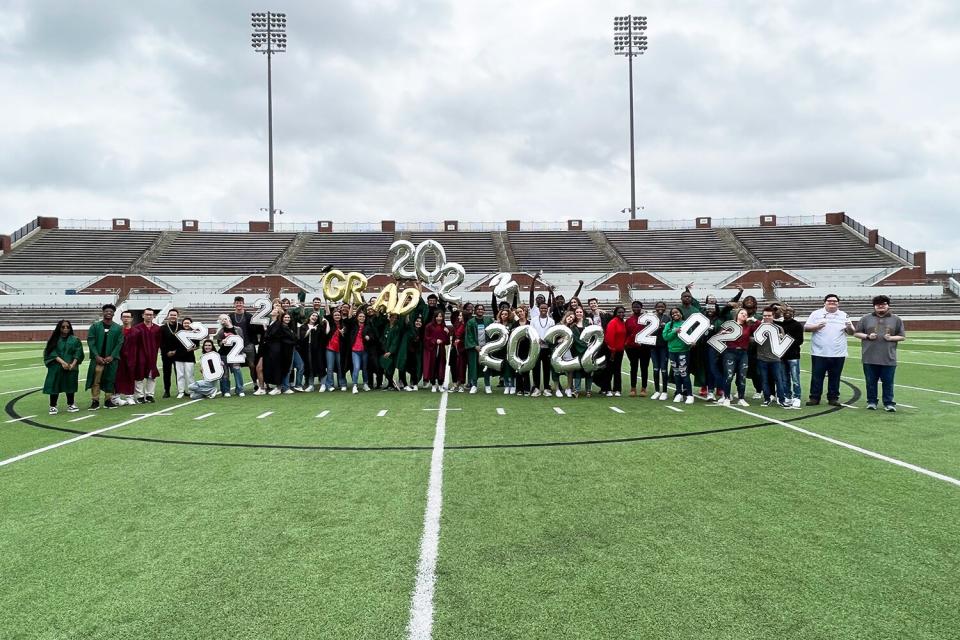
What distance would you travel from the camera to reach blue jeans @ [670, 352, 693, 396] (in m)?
9.86

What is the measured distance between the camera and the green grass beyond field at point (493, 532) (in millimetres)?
2916

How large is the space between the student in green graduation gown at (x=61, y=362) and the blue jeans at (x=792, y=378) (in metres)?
11.5

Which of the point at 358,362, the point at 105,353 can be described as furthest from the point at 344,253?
the point at 105,353

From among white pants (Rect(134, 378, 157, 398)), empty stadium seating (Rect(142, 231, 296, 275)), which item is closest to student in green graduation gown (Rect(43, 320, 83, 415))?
white pants (Rect(134, 378, 157, 398))

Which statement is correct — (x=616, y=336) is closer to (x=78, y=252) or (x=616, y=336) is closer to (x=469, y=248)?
(x=469, y=248)

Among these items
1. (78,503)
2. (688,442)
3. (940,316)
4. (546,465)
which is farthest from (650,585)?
(940,316)

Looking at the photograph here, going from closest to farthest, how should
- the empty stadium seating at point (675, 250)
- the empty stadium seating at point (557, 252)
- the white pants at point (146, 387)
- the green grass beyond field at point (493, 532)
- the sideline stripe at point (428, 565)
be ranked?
the sideline stripe at point (428, 565)
the green grass beyond field at point (493, 532)
the white pants at point (146, 387)
the empty stadium seating at point (675, 250)
the empty stadium seating at point (557, 252)

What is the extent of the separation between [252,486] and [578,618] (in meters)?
3.39

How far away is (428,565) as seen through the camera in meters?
3.48

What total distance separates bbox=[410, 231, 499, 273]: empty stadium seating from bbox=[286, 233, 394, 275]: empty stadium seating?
3.59 m

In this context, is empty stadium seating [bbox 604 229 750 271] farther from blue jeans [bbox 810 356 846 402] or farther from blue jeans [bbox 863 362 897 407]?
blue jeans [bbox 863 362 897 407]

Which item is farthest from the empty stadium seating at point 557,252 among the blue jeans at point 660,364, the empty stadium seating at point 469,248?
the blue jeans at point 660,364

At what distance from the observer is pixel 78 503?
4.73 m

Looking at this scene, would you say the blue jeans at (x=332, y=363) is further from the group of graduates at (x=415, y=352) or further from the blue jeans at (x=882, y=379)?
the blue jeans at (x=882, y=379)
